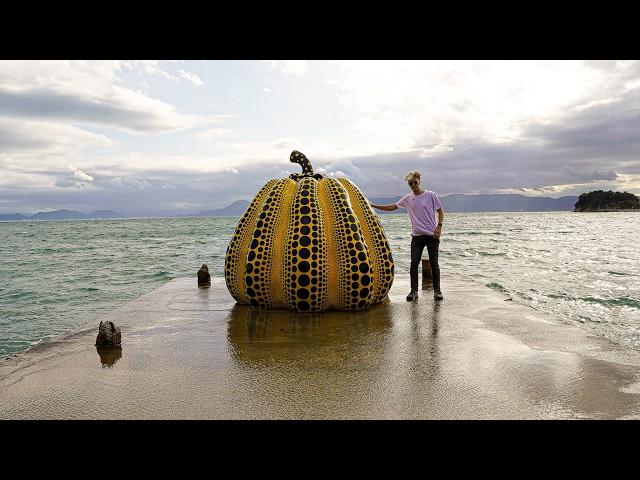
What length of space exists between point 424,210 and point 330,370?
11.6 feet

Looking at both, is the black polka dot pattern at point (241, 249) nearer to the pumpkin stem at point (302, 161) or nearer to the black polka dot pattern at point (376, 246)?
the pumpkin stem at point (302, 161)

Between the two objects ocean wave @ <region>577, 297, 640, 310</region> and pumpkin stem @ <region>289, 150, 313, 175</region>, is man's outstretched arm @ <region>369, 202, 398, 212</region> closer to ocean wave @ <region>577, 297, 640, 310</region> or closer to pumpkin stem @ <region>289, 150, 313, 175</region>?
pumpkin stem @ <region>289, 150, 313, 175</region>

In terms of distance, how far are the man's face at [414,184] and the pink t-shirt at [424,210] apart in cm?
10

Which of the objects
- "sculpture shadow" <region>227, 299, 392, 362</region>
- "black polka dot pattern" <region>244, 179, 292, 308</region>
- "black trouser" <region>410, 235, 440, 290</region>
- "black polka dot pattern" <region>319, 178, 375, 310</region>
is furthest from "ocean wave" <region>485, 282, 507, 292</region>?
"black polka dot pattern" <region>244, 179, 292, 308</region>

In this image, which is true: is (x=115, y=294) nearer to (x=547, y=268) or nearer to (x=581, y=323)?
(x=581, y=323)

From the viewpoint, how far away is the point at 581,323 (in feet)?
25.9

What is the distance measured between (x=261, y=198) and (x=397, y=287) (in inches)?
127

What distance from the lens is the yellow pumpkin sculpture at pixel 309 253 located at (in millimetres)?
5914

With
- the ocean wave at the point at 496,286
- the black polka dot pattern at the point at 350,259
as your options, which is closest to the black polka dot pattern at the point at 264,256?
the black polka dot pattern at the point at 350,259

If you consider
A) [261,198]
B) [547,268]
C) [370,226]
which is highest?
[261,198]

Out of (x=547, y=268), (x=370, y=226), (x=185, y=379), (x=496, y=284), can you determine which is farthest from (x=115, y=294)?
(x=547, y=268)

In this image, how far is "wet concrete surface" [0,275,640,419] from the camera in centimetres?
314

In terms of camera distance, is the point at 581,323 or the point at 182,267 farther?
the point at 182,267

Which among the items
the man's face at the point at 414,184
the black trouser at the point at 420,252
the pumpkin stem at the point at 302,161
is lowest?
the black trouser at the point at 420,252
